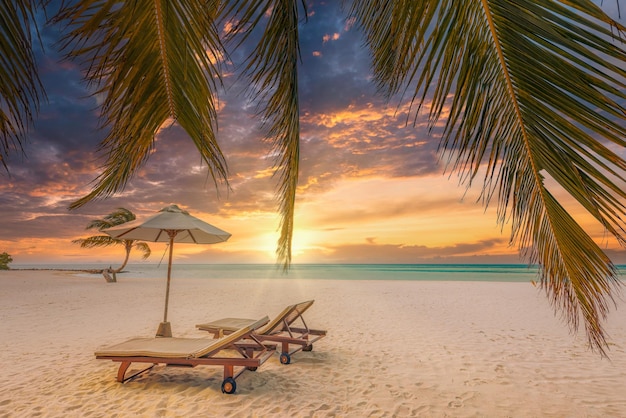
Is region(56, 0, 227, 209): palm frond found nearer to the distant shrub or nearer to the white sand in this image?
the white sand

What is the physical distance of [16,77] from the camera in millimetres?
1061

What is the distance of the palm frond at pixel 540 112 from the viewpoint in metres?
1.26

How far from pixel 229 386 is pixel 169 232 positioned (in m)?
3.33

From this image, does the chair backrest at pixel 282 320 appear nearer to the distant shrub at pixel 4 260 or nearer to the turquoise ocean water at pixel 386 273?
the turquoise ocean water at pixel 386 273

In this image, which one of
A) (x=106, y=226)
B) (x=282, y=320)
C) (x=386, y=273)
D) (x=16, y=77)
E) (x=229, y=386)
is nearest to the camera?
(x=16, y=77)

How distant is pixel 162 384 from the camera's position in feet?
13.8

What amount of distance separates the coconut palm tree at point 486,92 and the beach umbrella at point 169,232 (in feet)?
12.6

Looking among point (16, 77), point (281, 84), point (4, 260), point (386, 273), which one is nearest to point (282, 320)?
point (281, 84)

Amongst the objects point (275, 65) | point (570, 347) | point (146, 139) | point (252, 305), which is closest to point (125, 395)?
point (146, 139)

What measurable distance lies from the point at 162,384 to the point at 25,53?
13.4 ft

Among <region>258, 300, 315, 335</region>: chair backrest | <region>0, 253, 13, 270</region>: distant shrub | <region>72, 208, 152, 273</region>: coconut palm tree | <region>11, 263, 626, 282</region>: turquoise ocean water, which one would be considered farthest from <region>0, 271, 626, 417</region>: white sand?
<region>0, 253, 13, 270</region>: distant shrub

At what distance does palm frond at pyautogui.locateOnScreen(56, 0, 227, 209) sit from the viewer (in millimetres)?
1340

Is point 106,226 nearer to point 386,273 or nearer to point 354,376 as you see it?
point 354,376

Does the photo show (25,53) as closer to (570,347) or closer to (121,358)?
(121,358)
